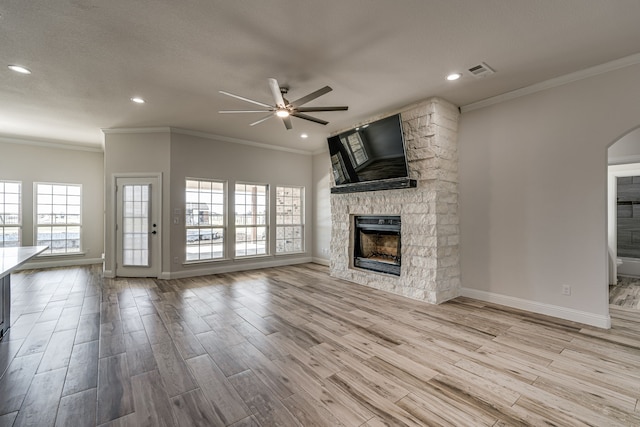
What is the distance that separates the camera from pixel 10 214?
6391mm

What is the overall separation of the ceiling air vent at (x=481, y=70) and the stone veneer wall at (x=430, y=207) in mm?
734

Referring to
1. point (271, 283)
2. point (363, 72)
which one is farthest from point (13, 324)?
point (363, 72)

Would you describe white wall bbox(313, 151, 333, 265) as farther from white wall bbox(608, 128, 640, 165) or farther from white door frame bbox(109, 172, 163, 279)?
white wall bbox(608, 128, 640, 165)

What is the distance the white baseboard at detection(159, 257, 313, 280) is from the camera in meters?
5.62

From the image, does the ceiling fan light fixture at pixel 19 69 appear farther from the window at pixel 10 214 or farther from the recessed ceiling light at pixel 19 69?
the window at pixel 10 214

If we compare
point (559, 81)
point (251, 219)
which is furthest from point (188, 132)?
point (559, 81)

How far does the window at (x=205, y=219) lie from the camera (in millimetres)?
5918

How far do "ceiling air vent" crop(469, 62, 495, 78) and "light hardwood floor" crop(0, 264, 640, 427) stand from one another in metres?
3.00

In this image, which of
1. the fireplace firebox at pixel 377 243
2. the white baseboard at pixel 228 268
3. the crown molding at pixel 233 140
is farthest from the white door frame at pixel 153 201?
the fireplace firebox at pixel 377 243

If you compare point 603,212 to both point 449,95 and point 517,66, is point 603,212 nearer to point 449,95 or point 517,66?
point 517,66

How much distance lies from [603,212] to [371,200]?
9.93ft

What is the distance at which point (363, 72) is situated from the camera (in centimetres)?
337

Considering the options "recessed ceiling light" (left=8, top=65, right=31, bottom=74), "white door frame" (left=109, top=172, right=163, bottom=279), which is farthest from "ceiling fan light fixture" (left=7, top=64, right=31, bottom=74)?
"white door frame" (left=109, top=172, right=163, bottom=279)

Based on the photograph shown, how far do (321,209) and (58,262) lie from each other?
6.64 m
